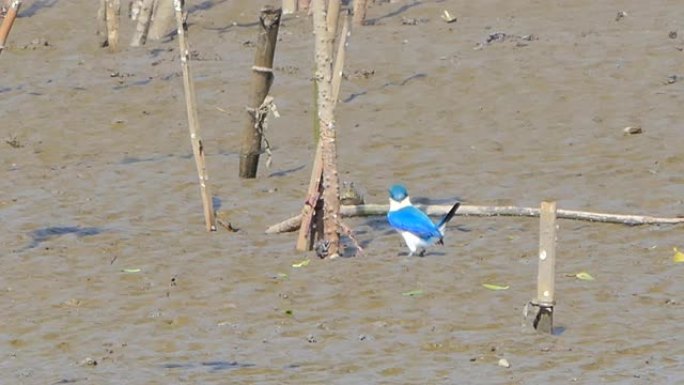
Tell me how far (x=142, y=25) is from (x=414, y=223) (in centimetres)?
1019

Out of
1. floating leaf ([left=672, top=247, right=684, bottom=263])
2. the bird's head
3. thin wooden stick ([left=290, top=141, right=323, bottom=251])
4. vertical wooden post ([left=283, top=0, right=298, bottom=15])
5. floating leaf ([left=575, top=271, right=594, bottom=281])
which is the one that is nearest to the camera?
floating leaf ([left=575, top=271, right=594, bottom=281])

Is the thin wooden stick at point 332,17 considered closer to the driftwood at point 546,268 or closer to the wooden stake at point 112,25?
the driftwood at point 546,268

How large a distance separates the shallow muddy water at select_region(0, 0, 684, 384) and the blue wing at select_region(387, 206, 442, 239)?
21 centimetres

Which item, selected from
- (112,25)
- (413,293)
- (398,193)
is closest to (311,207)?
(398,193)

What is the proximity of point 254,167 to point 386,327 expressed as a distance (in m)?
4.96

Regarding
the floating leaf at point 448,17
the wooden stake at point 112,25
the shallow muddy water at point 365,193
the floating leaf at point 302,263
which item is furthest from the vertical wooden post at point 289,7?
the floating leaf at point 302,263

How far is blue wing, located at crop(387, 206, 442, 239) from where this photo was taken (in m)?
10.1

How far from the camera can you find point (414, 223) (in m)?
10.2

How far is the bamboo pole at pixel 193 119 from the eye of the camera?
11016 millimetres

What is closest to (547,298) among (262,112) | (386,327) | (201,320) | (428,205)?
(386,327)

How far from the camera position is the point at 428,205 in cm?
1213

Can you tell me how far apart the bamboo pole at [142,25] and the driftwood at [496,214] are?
855cm

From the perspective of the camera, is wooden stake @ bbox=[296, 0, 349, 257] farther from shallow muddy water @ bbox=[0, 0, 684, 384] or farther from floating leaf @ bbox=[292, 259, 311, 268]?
shallow muddy water @ bbox=[0, 0, 684, 384]

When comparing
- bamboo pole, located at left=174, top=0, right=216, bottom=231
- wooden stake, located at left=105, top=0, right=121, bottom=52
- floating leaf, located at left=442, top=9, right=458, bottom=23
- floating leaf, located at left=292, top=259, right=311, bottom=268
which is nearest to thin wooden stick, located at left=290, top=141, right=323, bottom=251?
floating leaf, located at left=292, top=259, right=311, bottom=268
